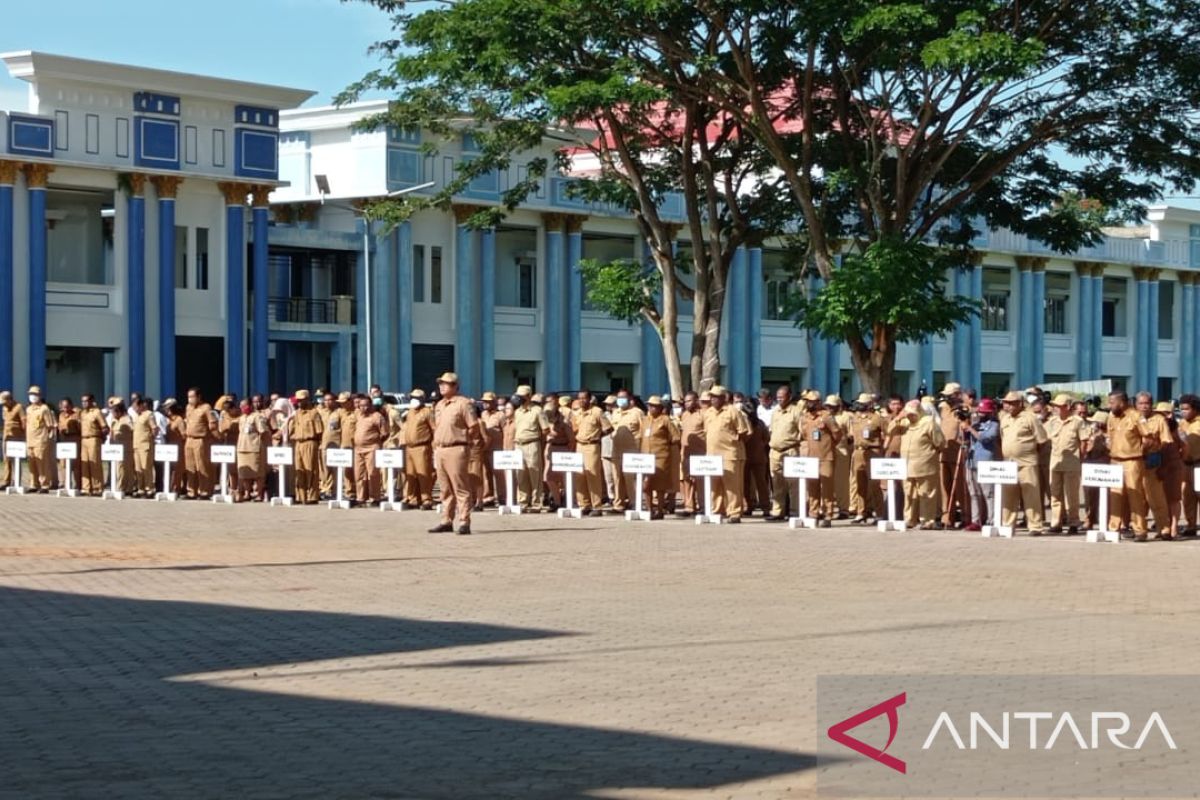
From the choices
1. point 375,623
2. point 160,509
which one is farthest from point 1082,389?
point 375,623

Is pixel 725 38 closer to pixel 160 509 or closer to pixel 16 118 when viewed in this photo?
pixel 160 509

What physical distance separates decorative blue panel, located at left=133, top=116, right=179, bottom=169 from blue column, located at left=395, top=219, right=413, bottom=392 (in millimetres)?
7450

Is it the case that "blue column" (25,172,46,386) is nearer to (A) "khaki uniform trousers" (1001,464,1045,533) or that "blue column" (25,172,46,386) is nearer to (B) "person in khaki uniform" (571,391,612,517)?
(B) "person in khaki uniform" (571,391,612,517)

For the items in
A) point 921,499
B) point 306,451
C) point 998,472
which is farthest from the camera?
point 306,451

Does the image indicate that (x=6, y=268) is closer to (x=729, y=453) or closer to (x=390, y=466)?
(x=390, y=466)

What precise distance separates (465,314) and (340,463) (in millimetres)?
24645

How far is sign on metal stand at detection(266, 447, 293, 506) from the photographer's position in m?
32.4

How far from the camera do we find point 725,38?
31703mm

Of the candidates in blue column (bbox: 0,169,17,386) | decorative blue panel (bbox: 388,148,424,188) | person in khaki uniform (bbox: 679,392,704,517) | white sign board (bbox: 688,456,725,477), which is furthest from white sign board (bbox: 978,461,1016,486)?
decorative blue panel (bbox: 388,148,424,188)

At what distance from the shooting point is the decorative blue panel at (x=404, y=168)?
5328 cm

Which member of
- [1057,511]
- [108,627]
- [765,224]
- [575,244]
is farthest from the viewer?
[575,244]

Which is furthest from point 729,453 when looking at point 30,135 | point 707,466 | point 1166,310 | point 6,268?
point 1166,310

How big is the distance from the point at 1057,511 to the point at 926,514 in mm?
1734

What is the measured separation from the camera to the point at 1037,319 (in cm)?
7188
